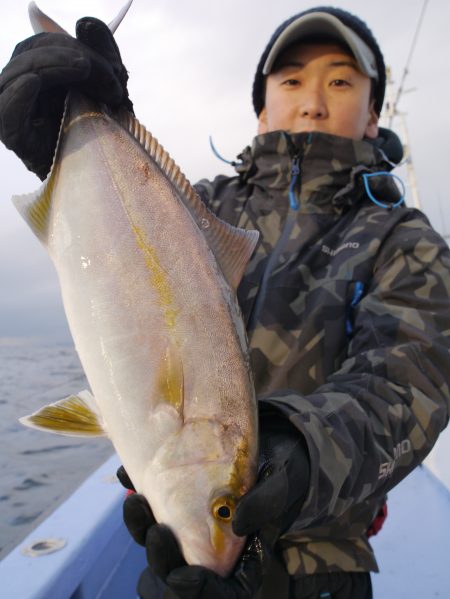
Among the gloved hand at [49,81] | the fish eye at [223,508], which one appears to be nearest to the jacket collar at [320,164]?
the gloved hand at [49,81]

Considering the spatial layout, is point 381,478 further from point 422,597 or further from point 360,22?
point 360,22

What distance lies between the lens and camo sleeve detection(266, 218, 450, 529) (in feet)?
4.65

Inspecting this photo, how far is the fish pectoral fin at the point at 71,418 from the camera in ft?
5.05

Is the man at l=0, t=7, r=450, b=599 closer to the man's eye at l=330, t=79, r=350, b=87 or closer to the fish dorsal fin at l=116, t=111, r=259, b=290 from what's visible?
the man's eye at l=330, t=79, r=350, b=87

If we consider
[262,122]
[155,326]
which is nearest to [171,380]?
[155,326]

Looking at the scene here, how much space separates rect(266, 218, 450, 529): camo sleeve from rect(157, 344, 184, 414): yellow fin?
0.91 ft

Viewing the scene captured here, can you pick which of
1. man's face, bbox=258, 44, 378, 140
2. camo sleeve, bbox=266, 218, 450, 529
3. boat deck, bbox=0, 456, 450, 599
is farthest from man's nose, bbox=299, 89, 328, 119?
boat deck, bbox=0, 456, 450, 599

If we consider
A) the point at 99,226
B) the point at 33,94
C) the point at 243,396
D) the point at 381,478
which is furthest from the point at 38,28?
the point at 381,478

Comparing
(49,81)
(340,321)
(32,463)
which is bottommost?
(32,463)

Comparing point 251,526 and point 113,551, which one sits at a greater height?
point 251,526

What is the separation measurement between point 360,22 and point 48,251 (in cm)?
209

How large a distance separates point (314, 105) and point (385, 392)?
4.80 feet

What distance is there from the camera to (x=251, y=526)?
1.29m

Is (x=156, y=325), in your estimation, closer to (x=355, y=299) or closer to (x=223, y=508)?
(x=223, y=508)
